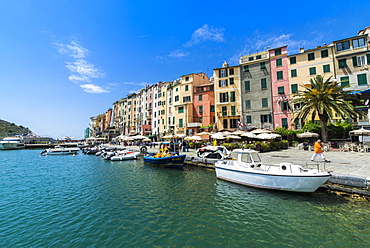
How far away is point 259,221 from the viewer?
7.91 meters

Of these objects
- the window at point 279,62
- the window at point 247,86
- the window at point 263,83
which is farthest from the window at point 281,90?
the window at point 247,86

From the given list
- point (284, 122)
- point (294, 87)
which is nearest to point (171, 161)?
point (284, 122)

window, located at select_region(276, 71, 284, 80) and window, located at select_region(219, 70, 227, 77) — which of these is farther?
window, located at select_region(219, 70, 227, 77)

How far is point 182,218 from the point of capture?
27.4ft

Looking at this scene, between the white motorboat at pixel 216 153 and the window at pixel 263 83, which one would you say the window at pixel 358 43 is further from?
the white motorboat at pixel 216 153

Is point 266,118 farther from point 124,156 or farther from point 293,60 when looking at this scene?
point 124,156

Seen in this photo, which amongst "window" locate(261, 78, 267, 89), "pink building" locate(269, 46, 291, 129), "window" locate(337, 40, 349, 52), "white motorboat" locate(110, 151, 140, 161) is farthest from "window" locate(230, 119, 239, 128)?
"window" locate(337, 40, 349, 52)

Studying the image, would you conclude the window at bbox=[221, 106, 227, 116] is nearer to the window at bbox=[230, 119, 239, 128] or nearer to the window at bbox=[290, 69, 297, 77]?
the window at bbox=[230, 119, 239, 128]

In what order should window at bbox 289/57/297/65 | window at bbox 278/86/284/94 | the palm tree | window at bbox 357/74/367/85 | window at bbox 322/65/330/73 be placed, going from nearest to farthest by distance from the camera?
1. the palm tree
2. window at bbox 357/74/367/85
3. window at bbox 322/65/330/73
4. window at bbox 289/57/297/65
5. window at bbox 278/86/284/94

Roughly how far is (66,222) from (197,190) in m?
7.70

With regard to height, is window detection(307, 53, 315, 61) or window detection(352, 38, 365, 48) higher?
window detection(352, 38, 365, 48)

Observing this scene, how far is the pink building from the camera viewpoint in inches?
1397

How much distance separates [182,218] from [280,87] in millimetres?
36446

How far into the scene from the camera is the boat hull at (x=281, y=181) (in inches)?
396
